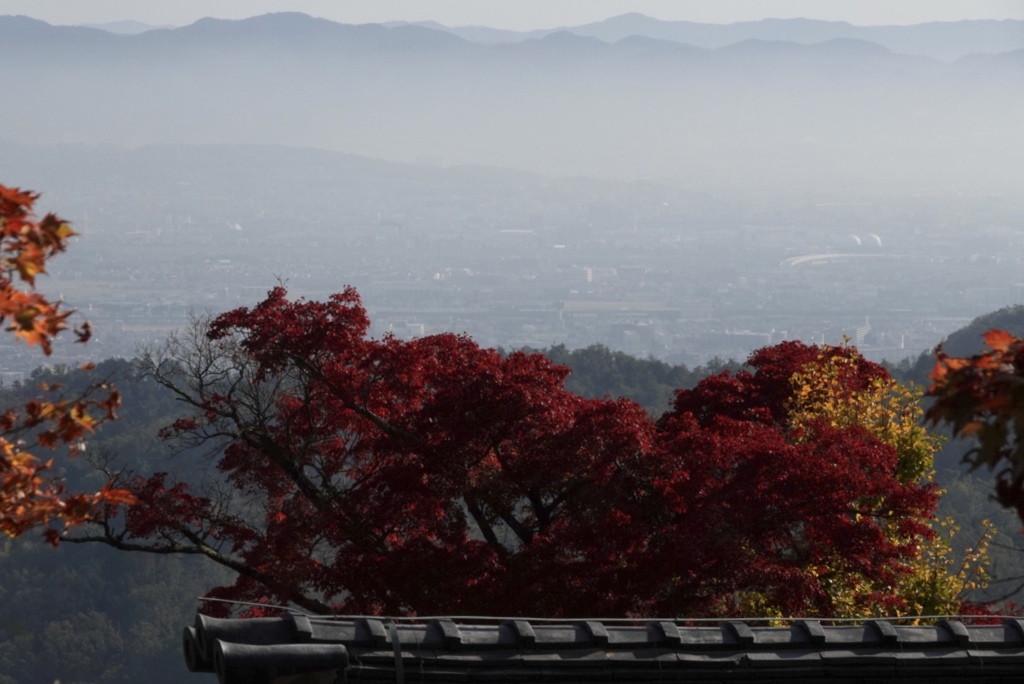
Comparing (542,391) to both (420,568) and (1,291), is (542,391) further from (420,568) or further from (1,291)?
(1,291)

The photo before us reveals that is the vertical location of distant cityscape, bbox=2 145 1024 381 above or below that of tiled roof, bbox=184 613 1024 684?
below

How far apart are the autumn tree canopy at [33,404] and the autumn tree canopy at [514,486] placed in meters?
4.63

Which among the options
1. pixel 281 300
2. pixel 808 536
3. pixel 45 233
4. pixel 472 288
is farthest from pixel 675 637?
pixel 472 288

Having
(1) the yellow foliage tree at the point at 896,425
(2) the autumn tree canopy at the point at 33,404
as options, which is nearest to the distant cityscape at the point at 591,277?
(1) the yellow foliage tree at the point at 896,425

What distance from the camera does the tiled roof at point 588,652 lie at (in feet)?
18.0

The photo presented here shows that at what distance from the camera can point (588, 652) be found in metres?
5.93

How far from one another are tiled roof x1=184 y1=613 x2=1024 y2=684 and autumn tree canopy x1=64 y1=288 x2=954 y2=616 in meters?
3.06

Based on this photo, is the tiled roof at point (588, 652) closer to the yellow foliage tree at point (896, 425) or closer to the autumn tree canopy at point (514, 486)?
the autumn tree canopy at point (514, 486)

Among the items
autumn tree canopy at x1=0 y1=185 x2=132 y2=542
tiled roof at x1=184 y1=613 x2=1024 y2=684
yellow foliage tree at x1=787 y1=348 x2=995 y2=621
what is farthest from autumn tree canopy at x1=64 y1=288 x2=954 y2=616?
autumn tree canopy at x1=0 y1=185 x2=132 y2=542

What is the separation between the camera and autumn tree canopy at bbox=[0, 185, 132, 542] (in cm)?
463

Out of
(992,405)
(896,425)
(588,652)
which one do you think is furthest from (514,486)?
(992,405)

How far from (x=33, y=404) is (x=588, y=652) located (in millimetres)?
2807

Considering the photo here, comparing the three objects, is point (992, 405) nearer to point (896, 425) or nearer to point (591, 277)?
point (896, 425)

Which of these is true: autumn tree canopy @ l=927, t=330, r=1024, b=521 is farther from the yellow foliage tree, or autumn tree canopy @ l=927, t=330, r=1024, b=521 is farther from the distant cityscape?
the distant cityscape
